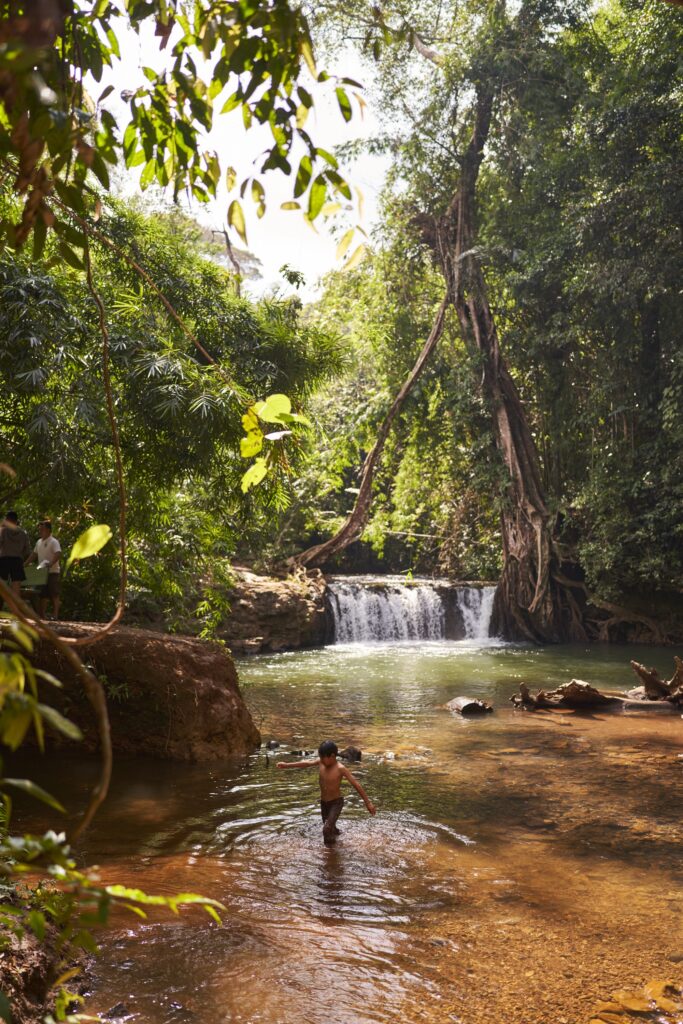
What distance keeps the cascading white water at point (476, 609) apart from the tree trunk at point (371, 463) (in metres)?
3.06

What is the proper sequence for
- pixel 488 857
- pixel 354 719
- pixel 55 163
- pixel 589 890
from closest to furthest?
pixel 55 163 < pixel 589 890 < pixel 488 857 < pixel 354 719

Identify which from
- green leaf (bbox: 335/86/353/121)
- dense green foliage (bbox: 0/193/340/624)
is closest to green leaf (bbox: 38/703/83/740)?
green leaf (bbox: 335/86/353/121)

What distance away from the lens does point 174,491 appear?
11453 millimetres

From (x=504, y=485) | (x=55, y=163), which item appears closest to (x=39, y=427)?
(x=55, y=163)

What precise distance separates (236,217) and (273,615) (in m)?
16.5

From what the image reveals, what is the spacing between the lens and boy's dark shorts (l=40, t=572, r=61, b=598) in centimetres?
955

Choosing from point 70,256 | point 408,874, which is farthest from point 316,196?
point 408,874

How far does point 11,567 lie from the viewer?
918cm

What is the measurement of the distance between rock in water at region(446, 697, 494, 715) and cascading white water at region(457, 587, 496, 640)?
9.14 m

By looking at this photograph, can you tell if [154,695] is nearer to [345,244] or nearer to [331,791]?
[331,791]

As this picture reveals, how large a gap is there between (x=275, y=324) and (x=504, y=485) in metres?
8.96

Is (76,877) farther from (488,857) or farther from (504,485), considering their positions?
(504,485)

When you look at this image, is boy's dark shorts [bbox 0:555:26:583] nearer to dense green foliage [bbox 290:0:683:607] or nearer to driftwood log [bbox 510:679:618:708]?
driftwood log [bbox 510:679:618:708]

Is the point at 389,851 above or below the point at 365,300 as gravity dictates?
below
